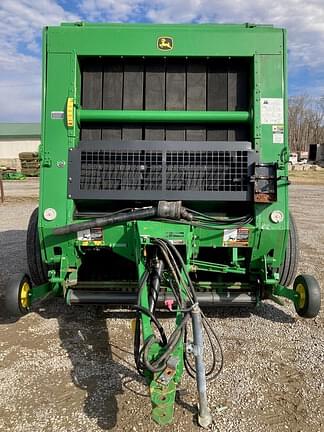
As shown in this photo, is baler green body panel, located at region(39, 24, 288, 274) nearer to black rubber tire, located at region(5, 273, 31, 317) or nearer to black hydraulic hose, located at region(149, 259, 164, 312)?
black rubber tire, located at region(5, 273, 31, 317)

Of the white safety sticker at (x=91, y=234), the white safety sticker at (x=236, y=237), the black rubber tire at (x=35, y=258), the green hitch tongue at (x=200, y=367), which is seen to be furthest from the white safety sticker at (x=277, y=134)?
the black rubber tire at (x=35, y=258)

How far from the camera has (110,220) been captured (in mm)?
3600

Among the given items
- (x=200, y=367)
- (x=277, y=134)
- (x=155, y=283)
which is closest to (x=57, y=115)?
(x=155, y=283)

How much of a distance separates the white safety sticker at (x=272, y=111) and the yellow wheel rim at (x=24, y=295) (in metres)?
2.53

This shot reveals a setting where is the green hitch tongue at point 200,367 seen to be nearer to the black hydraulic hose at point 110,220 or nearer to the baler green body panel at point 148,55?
the black hydraulic hose at point 110,220

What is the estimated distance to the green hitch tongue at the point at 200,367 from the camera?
2584 mm

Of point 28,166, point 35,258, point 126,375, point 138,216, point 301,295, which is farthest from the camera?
point 28,166

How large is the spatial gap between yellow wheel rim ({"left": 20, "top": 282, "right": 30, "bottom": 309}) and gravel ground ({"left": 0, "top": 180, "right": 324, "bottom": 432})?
32 cm

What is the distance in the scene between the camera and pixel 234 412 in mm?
2822

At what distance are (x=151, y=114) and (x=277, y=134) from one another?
1.12m

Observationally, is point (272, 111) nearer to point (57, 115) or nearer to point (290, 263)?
point (290, 263)

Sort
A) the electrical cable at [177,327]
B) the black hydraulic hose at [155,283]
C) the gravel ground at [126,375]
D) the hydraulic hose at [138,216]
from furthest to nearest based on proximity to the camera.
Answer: the hydraulic hose at [138,216]
the black hydraulic hose at [155,283]
the gravel ground at [126,375]
the electrical cable at [177,327]

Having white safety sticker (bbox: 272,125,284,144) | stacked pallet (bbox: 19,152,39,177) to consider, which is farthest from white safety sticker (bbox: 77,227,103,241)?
stacked pallet (bbox: 19,152,39,177)

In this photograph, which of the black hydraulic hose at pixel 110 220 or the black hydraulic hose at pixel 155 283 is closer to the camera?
the black hydraulic hose at pixel 155 283
